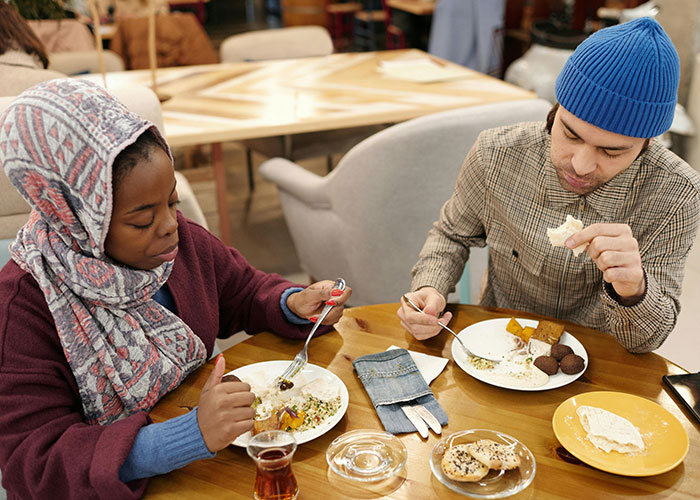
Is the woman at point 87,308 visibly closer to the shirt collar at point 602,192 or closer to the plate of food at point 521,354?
the plate of food at point 521,354

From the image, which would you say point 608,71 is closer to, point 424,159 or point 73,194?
point 73,194

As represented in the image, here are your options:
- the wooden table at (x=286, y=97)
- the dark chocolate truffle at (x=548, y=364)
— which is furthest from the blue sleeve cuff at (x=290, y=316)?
the wooden table at (x=286, y=97)

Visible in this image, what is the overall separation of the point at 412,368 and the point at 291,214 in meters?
1.68

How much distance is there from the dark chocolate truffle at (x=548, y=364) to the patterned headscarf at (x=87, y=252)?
713mm

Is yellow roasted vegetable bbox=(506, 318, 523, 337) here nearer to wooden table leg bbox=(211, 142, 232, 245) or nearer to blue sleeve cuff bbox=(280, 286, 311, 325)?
blue sleeve cuff bbox=(280, 286, 311, 325)

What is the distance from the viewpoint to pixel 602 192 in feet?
4.84

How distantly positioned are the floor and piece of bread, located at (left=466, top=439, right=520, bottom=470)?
125 cm

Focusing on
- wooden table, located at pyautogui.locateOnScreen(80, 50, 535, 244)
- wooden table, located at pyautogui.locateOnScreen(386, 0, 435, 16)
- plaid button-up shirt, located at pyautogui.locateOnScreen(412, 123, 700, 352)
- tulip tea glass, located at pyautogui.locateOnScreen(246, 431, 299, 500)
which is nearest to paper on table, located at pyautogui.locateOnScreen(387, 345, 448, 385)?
plaid button-up shirt, located at pyautogui.locateOnScreen(412, 123, 700, 352)

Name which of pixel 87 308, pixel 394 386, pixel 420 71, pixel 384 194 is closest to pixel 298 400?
pixel 394 386

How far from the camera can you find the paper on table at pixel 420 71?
11.7ft

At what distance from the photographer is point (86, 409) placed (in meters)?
1.17

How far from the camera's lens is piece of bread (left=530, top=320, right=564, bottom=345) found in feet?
4.56

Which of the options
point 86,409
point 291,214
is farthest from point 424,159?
point 86,409

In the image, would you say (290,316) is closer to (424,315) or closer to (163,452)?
(424,315)
